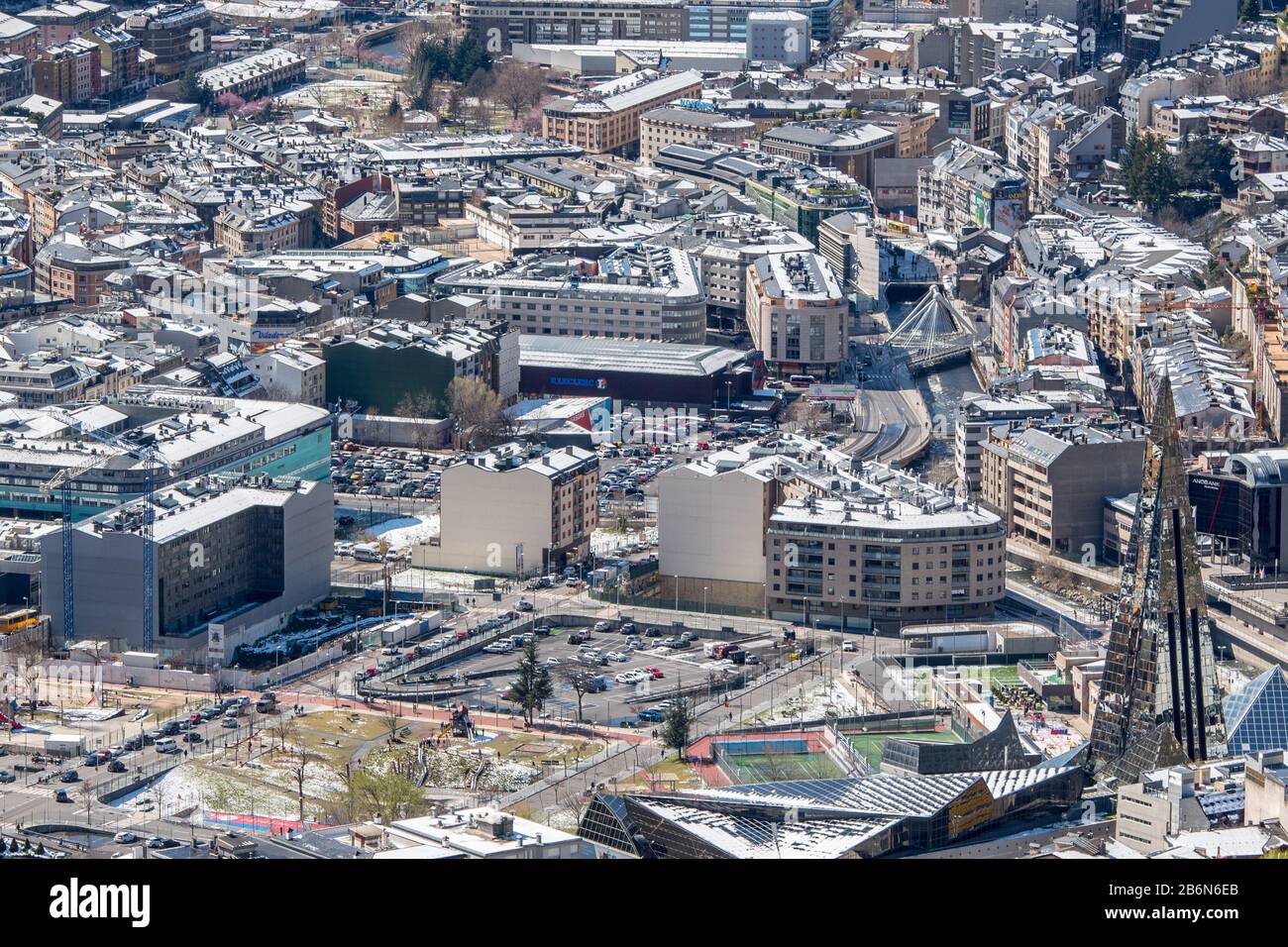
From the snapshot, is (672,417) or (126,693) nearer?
(126,693)

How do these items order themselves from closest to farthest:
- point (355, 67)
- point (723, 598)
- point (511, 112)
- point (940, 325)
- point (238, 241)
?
point (723, 598), point (940, 325), point (238, 241), point (511, 112), point (355, 67)

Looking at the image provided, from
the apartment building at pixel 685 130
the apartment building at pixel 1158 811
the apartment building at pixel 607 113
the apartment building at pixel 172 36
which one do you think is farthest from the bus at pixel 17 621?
the apartment building at pixel 172 36

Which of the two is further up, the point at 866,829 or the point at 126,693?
the point at 866,829

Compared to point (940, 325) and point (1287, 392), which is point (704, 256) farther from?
point (1287, 392)

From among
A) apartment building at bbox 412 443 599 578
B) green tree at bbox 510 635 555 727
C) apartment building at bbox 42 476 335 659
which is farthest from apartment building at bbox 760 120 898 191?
green tree at bbox 510 635 555 727

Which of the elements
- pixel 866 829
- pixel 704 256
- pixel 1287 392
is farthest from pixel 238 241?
pixel 866 829

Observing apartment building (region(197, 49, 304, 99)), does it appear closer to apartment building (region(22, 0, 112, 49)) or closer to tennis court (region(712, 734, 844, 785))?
apartment building (region(22, 0, 112, 49))

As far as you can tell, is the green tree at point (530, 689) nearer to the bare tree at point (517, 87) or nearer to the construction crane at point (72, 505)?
the construction crane at point (72, 505)
